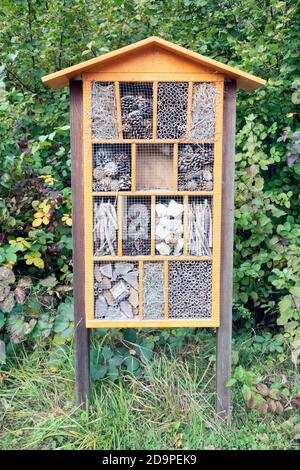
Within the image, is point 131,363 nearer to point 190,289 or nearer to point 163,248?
point 190,289

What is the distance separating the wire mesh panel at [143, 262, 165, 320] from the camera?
2.89 metres

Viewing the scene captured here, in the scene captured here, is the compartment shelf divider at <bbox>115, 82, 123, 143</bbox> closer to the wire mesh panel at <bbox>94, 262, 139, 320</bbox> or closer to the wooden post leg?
the wooden post leg

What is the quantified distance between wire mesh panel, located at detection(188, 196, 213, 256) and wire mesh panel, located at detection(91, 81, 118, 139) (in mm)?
608

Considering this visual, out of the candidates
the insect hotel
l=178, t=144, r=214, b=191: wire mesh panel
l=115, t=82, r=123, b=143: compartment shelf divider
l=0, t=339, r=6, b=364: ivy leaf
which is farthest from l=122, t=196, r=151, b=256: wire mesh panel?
l=0, t=339, r=6, b=364: ivy leaf

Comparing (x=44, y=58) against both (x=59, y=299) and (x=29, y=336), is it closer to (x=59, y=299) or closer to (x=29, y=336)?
(x=59, y=299)

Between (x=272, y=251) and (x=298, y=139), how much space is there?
2.79 feet

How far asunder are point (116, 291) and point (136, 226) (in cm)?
40

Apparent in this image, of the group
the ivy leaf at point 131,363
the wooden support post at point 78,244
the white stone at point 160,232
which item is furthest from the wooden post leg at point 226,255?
the wooden support post at point 78,244

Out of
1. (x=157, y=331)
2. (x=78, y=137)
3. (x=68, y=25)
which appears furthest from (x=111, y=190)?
(x=68, y=25)

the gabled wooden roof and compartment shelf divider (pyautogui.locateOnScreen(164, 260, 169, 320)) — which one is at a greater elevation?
the gabled wooden roof

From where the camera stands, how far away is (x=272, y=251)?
3701 millimetres

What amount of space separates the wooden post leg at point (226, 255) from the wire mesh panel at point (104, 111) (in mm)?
643

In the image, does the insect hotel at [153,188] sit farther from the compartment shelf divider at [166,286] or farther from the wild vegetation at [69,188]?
the wild vegetation at [69,188]
